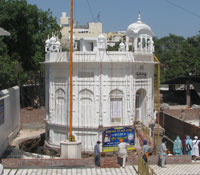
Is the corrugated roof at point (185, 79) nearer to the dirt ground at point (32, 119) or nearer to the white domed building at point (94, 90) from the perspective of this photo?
the dirt ground at point (32, 119)

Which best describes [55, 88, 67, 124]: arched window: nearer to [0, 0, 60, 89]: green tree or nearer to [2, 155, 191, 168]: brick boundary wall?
[2, 155, 191, 168]: brick boundary wall

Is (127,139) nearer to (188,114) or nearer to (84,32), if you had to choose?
(188,114)

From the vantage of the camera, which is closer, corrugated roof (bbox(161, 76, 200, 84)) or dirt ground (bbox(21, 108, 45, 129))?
dirt ground (bbox(21, 108, 45, 129))

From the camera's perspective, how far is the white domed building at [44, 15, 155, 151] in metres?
20.1

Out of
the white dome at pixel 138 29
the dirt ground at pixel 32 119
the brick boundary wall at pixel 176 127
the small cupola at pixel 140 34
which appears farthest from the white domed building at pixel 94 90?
the dirt ground at pixel 32 119

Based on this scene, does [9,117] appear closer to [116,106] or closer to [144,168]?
[116,106]

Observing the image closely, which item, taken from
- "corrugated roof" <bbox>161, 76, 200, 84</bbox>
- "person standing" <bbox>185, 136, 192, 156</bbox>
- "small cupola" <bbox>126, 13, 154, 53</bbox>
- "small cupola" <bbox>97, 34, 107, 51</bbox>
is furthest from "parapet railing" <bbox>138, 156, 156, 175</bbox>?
"corrugated roof" <bbox>161, 76, 200, 84</bbox>

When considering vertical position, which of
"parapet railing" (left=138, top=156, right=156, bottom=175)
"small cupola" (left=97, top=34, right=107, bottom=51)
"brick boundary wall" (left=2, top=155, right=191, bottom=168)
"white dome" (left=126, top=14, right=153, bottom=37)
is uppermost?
"white dome" (left=126, top=14, right=153, bottom=37)

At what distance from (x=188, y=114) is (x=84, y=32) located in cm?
3597

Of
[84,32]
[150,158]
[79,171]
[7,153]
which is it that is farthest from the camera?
[84,32]

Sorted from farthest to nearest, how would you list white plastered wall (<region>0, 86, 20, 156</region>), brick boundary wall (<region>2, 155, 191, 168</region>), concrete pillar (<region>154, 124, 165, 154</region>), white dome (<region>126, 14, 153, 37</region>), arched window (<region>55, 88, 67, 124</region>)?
concrete pillar (<region>154, 124, 165, 154</region>) → white dome (<region>126, 14, 153, 37</region>) → arched window (<region>55, 88, 67, 124</region>) → white plastered wall (<region>0, 86, 20, 156</region>) → brick boundary wall (<region>2, 155, 191, 168</region>)

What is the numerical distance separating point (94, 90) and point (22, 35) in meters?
16.3

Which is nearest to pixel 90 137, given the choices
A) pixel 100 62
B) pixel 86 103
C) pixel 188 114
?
pixel 86 103

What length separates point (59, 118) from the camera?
21.2 m
